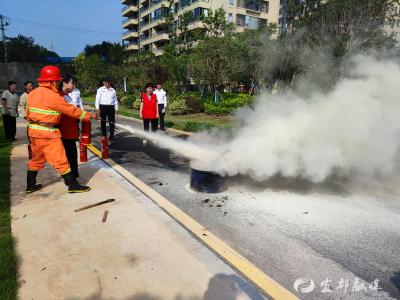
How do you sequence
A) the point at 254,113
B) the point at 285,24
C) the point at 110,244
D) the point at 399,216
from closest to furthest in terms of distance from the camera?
1. the point at 110,244
2. the point at 399,216
3. the point at 254,113
4. the point at 285,24

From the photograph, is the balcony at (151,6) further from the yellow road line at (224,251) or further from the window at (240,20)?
the yellow road line at (224,251)

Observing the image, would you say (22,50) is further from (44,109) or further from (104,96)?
(44,109)

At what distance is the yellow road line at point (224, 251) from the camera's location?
303 cm

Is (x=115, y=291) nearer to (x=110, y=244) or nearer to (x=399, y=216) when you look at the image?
(x=110, y=244)

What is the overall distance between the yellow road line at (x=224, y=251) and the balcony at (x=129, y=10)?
77272 mm

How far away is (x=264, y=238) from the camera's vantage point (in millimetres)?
4062

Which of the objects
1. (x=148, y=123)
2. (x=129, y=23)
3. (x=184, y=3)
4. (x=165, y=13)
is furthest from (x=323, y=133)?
(x=129, y=23)

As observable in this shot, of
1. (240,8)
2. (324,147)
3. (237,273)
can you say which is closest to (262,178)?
(324,147)

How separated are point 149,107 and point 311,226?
747 centimetres

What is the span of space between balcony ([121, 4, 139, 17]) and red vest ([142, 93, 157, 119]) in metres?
71.6

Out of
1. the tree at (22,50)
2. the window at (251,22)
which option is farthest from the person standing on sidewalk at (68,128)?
the tree at (22,50)

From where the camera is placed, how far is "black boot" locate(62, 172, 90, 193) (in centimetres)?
529

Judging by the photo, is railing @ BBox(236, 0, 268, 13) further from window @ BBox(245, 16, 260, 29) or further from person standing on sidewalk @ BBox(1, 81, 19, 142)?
person standing on sidewalk @ BBox(1, 81, 19, 142)

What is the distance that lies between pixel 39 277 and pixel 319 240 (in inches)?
123
